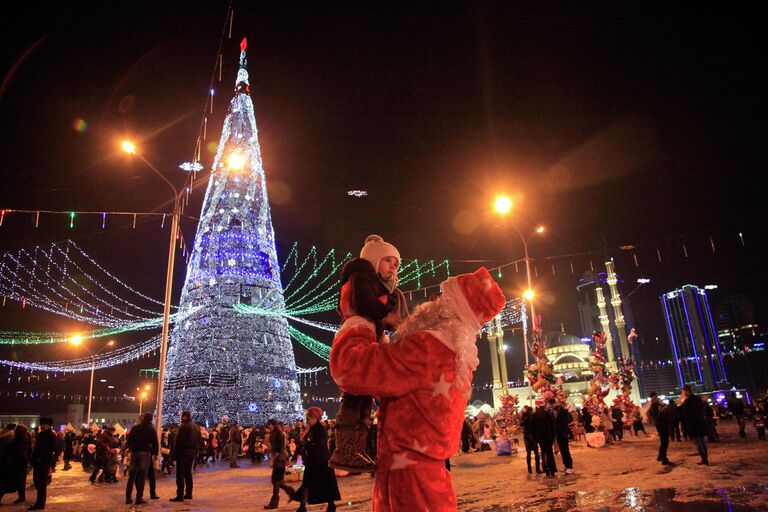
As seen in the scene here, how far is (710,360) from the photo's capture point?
10231 centimetres

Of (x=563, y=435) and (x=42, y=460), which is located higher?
(x=42, y=460)

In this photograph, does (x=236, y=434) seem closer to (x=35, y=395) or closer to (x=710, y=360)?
(x=35, y=395)

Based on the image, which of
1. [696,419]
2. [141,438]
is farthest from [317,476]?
[696,419]

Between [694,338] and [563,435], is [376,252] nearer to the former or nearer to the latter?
[563,435]

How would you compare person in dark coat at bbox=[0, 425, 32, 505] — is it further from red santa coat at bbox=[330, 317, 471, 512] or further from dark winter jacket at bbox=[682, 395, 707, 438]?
dark winter jacket at bbox=[682, 395, 707, 438]

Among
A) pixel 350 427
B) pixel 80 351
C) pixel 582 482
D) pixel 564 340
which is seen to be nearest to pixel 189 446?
pixel 582 482

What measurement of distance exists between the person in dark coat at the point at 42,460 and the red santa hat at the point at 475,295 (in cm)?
1058

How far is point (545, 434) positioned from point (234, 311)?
13.2 metres

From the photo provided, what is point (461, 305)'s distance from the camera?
7.84 feet

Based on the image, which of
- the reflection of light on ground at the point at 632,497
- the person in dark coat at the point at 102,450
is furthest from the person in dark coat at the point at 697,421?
the person in dark coat at the point at 102,450

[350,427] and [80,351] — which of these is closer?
[350,427]

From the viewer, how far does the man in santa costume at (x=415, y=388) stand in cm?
215

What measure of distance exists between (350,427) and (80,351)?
34787 mm

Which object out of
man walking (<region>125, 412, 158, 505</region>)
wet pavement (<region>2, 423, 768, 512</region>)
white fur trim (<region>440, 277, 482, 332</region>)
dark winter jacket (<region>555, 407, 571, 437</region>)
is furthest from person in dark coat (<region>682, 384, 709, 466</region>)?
man walking (<region>125, 412, 158, 505</region>)
